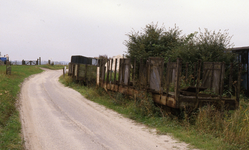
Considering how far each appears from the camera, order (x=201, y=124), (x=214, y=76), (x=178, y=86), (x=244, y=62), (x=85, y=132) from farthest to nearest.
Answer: (x=244, y=62), (x=214, y=76), (x=178, y=86), (x=85, y=132), (x=201, y=124)

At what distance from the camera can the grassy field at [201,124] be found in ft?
17.6

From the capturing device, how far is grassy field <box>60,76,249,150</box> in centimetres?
538

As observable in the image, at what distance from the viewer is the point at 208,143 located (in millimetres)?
5465

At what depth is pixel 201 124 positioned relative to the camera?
6508 mm

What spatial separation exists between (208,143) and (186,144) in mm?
518

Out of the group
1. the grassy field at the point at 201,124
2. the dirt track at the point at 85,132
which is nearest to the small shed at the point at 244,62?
the grassy field at the point at 201,124

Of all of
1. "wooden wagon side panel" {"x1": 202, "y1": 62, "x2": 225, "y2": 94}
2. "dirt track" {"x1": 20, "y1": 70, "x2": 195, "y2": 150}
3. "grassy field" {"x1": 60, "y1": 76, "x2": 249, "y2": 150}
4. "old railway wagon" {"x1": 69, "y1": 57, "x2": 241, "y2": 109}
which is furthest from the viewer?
"wooden wagon side panel" {"x1": 202, "y1": 62, "x2": 225, "y2": 94}

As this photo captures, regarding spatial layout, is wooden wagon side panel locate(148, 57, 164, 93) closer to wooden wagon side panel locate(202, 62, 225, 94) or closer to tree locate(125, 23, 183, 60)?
wooden wagon side panel locate(202, 62, 225, 94)

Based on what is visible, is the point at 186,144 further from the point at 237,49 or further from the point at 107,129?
the point at 237,49

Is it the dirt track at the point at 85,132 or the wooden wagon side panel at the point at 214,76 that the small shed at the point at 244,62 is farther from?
the dirt track at the point at 85,132

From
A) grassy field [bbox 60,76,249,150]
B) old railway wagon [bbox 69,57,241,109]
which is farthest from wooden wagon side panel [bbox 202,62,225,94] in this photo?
grassy field [bbox 60,76,249,150]

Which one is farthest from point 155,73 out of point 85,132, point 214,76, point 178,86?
point 85,132

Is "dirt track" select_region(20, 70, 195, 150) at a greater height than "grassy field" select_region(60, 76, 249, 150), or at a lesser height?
lesser

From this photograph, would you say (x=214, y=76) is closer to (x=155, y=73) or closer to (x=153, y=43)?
(x=155, y=73)
